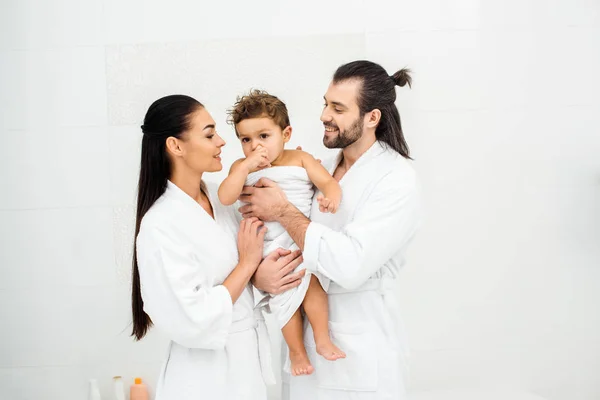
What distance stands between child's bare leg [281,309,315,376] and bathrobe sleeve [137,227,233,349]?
0.28 m

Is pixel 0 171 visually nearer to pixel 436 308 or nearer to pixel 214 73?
pixel 214 73

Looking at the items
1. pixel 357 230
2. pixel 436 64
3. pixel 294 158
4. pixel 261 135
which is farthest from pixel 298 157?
pixel 436 64

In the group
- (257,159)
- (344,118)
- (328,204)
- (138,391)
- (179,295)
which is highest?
(344,118)

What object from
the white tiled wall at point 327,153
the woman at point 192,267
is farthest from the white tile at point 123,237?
the woman at point 192,267

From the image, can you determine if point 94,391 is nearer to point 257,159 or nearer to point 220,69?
point 220,69

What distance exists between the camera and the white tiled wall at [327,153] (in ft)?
11.7

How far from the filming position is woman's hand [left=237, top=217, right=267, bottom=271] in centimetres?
217

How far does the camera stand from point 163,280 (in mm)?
1994

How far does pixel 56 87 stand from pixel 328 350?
2.17 metres

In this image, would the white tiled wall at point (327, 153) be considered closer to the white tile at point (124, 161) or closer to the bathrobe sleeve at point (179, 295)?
the white tile at point (124, 161)

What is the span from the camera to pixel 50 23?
357 cm

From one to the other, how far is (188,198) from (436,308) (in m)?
1.93

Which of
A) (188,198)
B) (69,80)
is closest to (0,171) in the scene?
(69,80)

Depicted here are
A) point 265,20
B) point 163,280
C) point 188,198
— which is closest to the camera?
point 163,280
